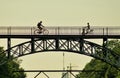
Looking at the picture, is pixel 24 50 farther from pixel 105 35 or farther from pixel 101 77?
pixel 101 77

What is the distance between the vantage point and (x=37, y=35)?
Answer: 239 ft

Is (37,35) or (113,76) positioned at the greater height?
(37,35)

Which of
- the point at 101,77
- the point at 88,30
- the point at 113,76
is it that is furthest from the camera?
the point at 101,77

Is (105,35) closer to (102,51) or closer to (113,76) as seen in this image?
(102,51)

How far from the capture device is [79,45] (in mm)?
73688

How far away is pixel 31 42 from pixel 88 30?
595cm

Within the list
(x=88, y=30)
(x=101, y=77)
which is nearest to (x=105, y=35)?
(x=88, y=30)

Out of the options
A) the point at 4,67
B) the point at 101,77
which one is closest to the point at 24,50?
the point at 4,67

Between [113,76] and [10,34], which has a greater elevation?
[10,34]

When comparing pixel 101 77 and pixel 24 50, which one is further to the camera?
pixel 101 77

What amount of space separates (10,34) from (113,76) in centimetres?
3105

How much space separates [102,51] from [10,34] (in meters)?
9.60

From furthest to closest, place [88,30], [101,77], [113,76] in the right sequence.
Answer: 1. [101,77]
2. [113,76]
3. [88,30]

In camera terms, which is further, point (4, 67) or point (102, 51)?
point (4, 67)
